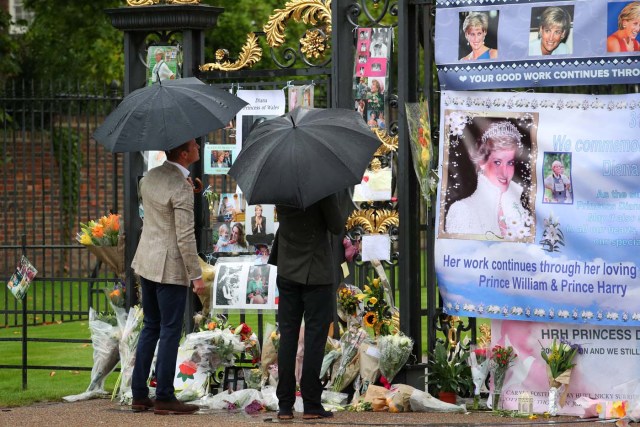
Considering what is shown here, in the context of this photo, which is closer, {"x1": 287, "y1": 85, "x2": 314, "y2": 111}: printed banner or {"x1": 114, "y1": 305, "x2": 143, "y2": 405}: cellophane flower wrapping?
{"x1": 114, "y1": 305, "x2": 143, "y2": 405}: cellophane flower wrapping

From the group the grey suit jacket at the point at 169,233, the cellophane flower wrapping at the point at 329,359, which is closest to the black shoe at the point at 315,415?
the cellophane flower wrapping at the point at 329,359

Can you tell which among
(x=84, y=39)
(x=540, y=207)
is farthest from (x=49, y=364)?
(x=84, y=39)

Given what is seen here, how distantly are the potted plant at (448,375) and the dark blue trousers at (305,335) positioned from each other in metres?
1.08

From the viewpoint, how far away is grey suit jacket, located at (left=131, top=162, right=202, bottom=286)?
28.3ft

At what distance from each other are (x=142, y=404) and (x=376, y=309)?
1.78 metres

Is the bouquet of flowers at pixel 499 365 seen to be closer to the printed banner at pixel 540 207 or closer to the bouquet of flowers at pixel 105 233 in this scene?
the printed banner at pixel 540 207

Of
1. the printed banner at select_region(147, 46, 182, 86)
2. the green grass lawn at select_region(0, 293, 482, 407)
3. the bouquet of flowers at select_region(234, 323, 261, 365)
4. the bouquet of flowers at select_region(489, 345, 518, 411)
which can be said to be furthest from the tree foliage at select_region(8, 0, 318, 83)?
the bouquet of flowers at select_region(489, 345, 518, 411)

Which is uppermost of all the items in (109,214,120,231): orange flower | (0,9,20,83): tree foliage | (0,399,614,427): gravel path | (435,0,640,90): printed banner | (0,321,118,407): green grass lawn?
(0,9,20,83): tree foliage

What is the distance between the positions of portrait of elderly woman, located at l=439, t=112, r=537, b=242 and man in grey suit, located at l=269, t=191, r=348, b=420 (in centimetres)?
98

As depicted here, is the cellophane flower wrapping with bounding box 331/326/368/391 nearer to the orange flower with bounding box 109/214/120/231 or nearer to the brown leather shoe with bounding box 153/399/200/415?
the brown leather shoe with bounding box 153/399/200/415

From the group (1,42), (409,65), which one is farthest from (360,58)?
(1,42)

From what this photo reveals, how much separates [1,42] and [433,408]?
14.2 m

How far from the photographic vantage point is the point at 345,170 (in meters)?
7.97

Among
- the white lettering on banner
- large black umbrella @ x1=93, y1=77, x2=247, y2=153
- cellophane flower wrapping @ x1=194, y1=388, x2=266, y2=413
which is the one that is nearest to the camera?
the white lettering on banner
